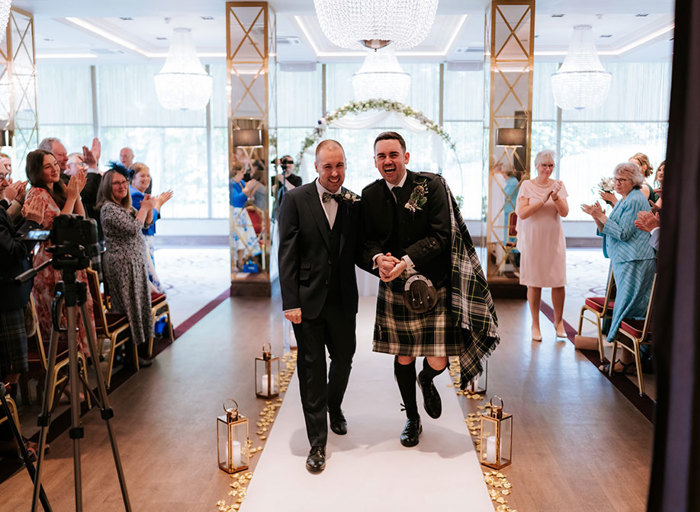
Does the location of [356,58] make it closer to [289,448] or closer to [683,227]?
[289,448]

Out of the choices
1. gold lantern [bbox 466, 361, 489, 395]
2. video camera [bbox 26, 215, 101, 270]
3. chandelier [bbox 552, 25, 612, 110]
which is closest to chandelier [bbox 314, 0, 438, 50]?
gold lantern [bbox 466, 361, 489, 395]

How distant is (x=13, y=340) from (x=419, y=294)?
2.27 meters

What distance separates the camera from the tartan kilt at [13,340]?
371 centimetres

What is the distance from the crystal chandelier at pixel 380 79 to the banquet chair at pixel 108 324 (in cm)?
668

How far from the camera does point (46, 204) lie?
167 inches

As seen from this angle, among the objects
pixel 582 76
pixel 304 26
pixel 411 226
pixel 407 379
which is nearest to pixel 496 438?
pixel 407 379

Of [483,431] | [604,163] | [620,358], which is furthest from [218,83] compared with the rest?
[483,431]

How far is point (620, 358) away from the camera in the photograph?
5.52 m

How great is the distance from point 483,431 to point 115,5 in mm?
7008

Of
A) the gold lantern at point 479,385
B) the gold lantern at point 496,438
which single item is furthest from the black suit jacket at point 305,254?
the gold lantern at point 479,385

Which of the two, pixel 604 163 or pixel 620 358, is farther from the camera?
pixel 604 163

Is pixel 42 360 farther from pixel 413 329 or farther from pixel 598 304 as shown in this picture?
pixel 598 304

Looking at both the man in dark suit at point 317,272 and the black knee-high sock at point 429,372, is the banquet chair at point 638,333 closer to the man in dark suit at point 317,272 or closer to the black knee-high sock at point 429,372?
the black knee-high sock at point 429,372

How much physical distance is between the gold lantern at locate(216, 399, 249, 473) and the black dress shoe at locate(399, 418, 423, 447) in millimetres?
878
